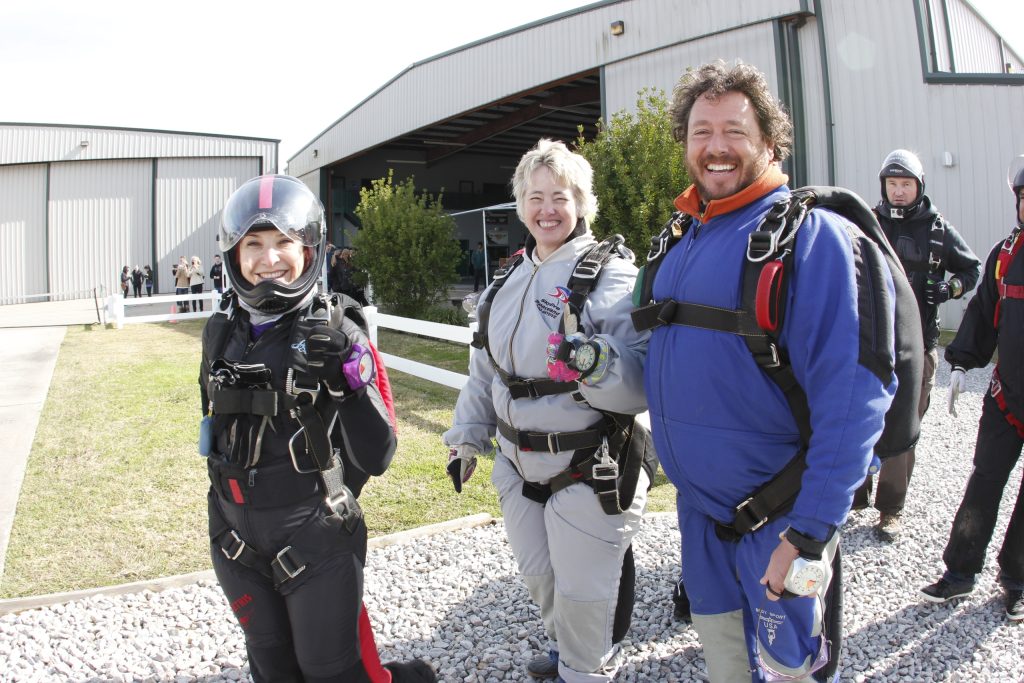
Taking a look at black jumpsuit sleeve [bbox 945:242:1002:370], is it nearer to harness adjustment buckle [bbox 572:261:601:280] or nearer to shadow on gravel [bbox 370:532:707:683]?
shadow on gravel [bbox 370:532:707:683]

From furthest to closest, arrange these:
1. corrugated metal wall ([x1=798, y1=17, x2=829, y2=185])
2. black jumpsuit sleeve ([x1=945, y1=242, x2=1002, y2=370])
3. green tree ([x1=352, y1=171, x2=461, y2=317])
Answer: green tree ([x1=352, y1=171, x2=461, y2=317]), corrugated metal wall ([x1=798, y1=17, x2=829, y2=185]), black jumpsuit sleeve ([x1=945, y1=242, x2=1002, y2=370])

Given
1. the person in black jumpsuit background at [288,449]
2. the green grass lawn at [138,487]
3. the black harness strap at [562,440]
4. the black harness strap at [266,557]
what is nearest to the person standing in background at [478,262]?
the green grass lawn at [138,487]

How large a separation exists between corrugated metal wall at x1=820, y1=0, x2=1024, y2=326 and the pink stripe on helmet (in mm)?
13142

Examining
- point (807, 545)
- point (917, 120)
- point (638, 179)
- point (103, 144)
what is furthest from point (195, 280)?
point (807, 545)

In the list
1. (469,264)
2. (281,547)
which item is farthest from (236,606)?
(469,264)

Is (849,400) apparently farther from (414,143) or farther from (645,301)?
(414,143)

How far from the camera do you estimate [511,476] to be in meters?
2.83

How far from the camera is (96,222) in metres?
31.9

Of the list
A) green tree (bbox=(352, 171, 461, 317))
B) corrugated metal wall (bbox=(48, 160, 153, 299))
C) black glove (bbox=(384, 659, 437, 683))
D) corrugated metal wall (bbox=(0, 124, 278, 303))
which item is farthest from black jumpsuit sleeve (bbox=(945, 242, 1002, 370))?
corrugated metal wall (bbox=(48, 160, 153, 299))

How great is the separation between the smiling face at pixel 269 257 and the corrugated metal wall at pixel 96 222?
3404cm

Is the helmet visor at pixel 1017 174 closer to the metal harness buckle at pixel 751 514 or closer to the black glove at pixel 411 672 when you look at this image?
the metal harness buckle at pixel 751 514

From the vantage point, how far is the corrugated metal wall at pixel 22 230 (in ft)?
102

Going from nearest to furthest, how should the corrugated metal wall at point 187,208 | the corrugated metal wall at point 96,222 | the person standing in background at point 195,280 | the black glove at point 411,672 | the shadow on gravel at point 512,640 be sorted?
the black glove at point 411,672, the shadow on gravel at point 512,640, the person standing in background at point 195,280, the corrugated metal wall at point 96,222, the corrugated metal wall at point 187,208

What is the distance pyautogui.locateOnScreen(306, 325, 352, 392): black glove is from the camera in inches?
84.0
